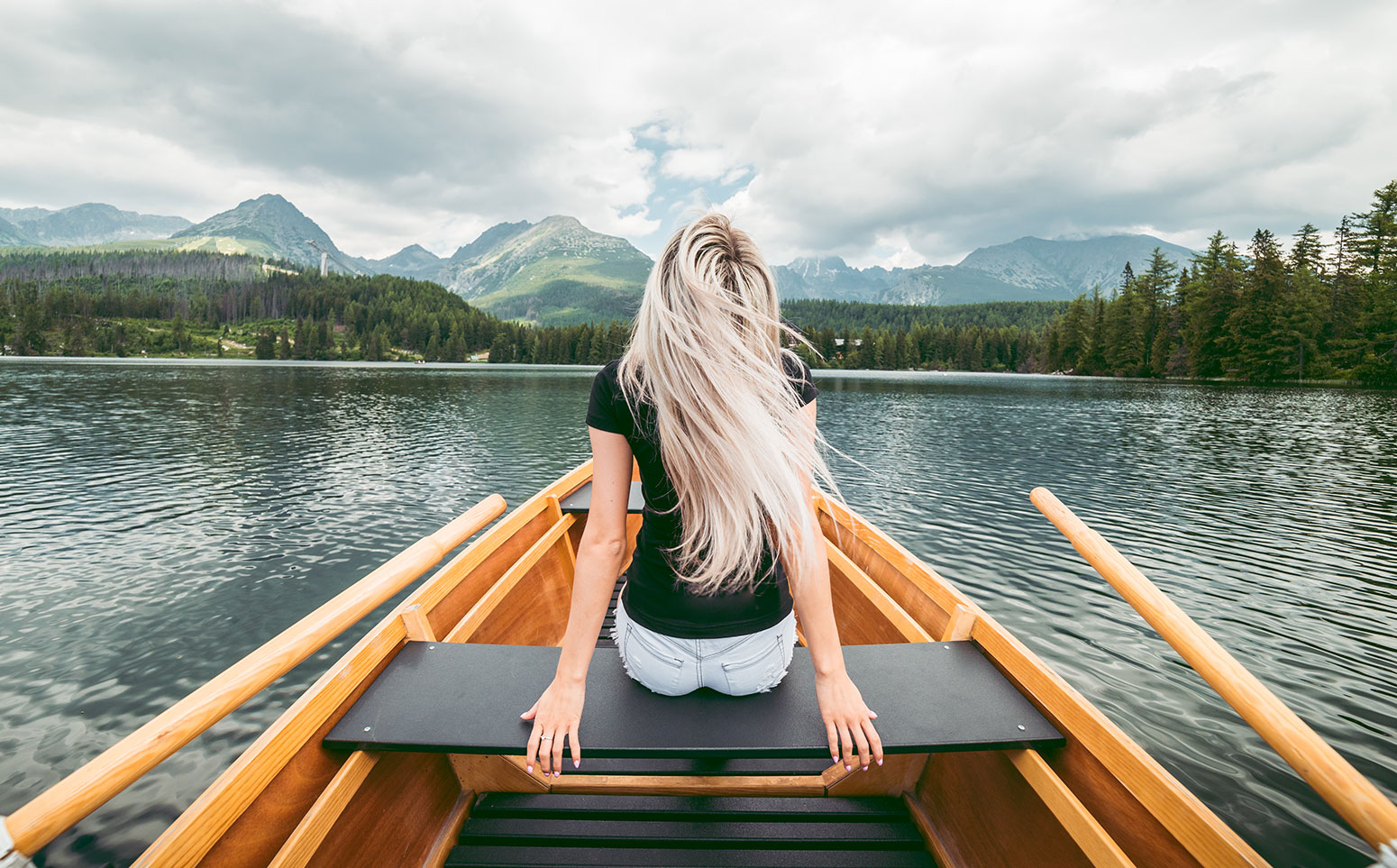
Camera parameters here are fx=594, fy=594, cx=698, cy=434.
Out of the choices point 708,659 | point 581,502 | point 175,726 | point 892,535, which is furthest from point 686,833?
point 892,535

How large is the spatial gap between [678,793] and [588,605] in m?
1.71

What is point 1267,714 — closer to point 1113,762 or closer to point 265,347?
point 1113,762

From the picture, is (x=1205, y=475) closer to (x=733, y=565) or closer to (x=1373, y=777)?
(x=1373, y=777)

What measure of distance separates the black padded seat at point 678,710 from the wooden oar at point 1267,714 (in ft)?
2.26

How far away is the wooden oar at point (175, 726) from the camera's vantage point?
54.7 inches

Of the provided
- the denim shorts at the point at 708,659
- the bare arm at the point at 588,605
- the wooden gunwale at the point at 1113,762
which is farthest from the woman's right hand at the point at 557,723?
the wooden gunwale at the point at 1113,762

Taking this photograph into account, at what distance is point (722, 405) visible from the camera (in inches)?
80.9

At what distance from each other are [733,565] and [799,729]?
819 mm

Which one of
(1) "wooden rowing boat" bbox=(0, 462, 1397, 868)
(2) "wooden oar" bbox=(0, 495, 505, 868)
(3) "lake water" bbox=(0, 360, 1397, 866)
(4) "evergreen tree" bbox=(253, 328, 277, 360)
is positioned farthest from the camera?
(4) "evergreen tree" bbox=(253, 328, 277, 360)

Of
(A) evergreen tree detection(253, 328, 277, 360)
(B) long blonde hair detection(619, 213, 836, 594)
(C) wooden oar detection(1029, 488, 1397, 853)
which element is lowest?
(C) wooden oar detection(1029, 488, 1397, 853)

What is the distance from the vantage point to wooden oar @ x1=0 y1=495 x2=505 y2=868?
139 cm

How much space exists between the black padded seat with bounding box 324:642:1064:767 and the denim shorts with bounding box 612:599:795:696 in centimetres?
10

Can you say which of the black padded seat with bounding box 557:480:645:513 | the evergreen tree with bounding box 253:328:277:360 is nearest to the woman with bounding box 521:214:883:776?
the black padded seat with bounding box 557:480:645:513

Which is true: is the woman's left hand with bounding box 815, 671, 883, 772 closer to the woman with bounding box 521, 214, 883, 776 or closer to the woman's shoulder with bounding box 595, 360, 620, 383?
the woman with bounding box 521, 214, 883, 776
